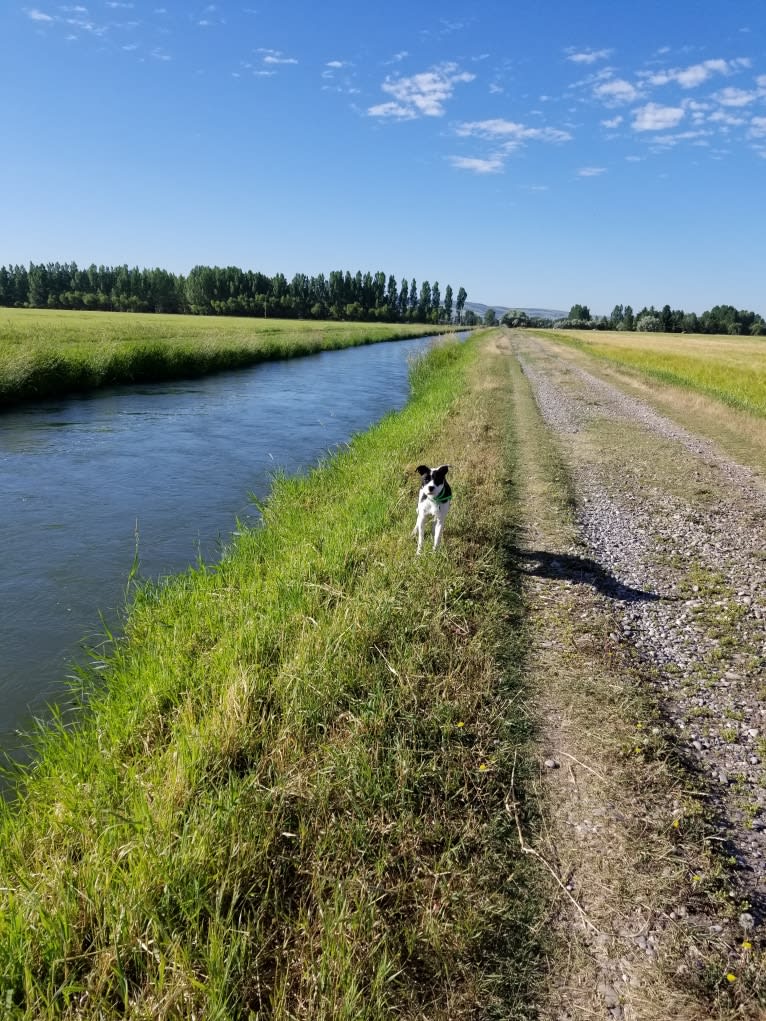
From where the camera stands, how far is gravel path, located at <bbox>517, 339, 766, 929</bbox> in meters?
3.60

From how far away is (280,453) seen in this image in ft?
47.8

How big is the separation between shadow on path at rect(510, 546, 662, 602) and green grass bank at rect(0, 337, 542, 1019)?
38.7 inches

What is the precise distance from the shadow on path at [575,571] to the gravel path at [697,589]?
0.03 m

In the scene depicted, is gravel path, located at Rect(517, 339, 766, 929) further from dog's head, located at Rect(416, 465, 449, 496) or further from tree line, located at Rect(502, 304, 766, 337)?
tree line, located at Rect(502, 304, 766, 337)

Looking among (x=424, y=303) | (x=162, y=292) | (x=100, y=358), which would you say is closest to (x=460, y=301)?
(x=424, y=303)

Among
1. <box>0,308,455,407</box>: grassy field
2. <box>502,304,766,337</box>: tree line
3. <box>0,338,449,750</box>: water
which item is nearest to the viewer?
<box>0,338,449,750</box>: water

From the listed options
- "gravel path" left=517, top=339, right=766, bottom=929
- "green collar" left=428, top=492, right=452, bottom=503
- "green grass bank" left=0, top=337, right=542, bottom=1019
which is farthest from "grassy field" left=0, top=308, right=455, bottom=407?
"gravel path" left=517, top=339, right=766, bottom=929

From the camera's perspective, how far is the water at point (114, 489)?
6031 mm

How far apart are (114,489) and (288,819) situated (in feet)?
31.2

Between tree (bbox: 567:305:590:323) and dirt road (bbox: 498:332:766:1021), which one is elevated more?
tree (bbox: 567:305:590:323)

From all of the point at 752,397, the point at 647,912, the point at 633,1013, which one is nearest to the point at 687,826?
the point at 647,912

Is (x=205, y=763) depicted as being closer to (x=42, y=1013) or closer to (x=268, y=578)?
(x=42, y=1013)

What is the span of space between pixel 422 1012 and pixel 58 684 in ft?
14.3

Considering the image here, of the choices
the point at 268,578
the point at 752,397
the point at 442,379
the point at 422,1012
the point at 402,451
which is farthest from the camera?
the point at 442,379
